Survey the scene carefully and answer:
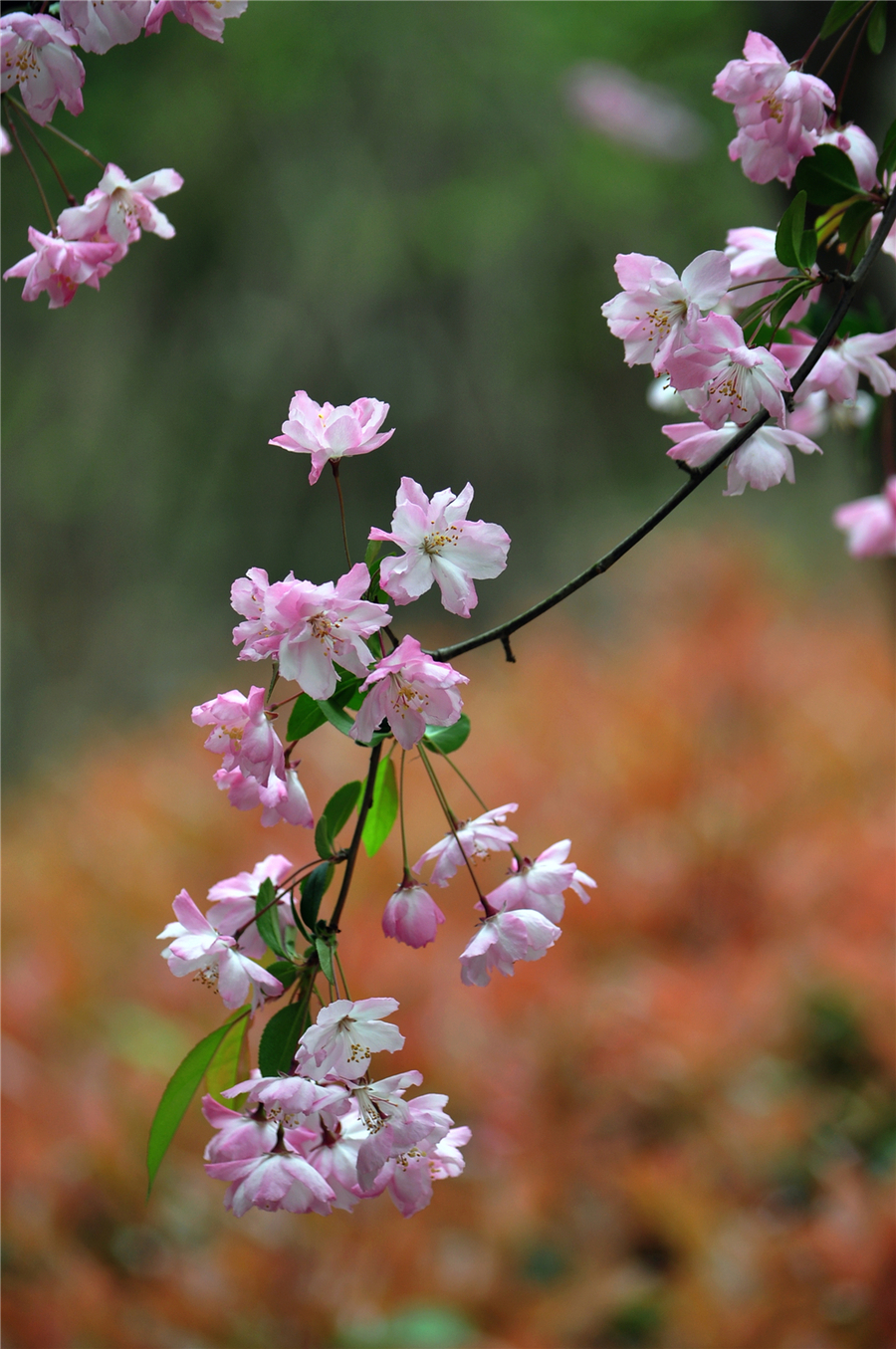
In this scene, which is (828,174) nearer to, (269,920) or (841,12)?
(841,12)

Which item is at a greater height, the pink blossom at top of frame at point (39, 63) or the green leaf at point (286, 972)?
the pink blossom at top of frame at point (39, 63)

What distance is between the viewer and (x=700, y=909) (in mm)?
2225

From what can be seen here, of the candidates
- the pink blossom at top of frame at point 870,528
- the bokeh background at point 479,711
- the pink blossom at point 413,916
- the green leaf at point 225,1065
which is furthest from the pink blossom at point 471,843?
the bokeh background at point 479,711

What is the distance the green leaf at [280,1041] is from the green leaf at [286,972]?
0.02 m

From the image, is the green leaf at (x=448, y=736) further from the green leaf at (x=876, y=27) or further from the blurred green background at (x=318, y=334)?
the blurred green background at (x=318, y=334)

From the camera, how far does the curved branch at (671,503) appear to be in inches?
14.9

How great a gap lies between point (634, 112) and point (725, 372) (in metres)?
3.09

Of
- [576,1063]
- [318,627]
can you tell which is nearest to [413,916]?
[318,627]

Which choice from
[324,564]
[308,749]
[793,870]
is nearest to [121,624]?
[324,564]

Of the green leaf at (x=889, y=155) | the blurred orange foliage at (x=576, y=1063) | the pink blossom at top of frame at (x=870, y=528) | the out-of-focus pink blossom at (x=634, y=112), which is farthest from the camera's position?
the out-of-focus pink blossom at (x=634, y=112)

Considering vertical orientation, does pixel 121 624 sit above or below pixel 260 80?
below

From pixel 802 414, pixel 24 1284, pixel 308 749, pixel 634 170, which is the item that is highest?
pixel 802 414

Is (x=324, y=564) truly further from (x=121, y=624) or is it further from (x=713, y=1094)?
(x=713, y=1094)

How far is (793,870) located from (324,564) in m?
2.30
